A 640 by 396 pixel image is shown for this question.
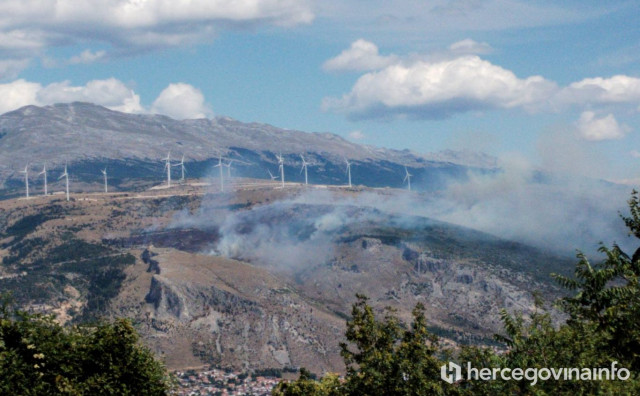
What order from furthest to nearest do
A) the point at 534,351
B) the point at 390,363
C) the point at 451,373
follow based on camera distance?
the point at 451,373
the point at 390,363
the point at 534,351

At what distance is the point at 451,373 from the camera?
47438 millimetres

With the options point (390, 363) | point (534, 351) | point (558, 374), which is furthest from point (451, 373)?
point (558, 374)

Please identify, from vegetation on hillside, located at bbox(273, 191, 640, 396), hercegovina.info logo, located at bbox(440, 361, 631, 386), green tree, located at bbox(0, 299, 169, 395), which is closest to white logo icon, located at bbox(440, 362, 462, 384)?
vegetation on hillside, located at bbox(273, 191, 640, 396)

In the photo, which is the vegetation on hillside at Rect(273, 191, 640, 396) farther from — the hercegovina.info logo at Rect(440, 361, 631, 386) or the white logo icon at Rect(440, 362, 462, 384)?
the white logo icon at Rect(440, 362, 462, 384)

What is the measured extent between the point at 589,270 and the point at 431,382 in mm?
11920

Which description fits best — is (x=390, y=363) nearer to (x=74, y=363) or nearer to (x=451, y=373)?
(x=451, y=373)

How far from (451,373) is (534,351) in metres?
7.40

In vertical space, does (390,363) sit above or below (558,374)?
below

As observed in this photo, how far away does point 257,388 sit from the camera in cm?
17350

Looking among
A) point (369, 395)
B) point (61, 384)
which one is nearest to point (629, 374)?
point (369, 395)

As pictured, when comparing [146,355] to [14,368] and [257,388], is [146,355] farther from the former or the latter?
[257,388]

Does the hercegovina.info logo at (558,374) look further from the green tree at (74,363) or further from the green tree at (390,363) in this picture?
the green tree at (74,363)

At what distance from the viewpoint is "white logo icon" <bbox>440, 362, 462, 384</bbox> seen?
151ft

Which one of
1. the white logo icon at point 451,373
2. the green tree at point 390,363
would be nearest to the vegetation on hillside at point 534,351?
the green tree at point 390,363
